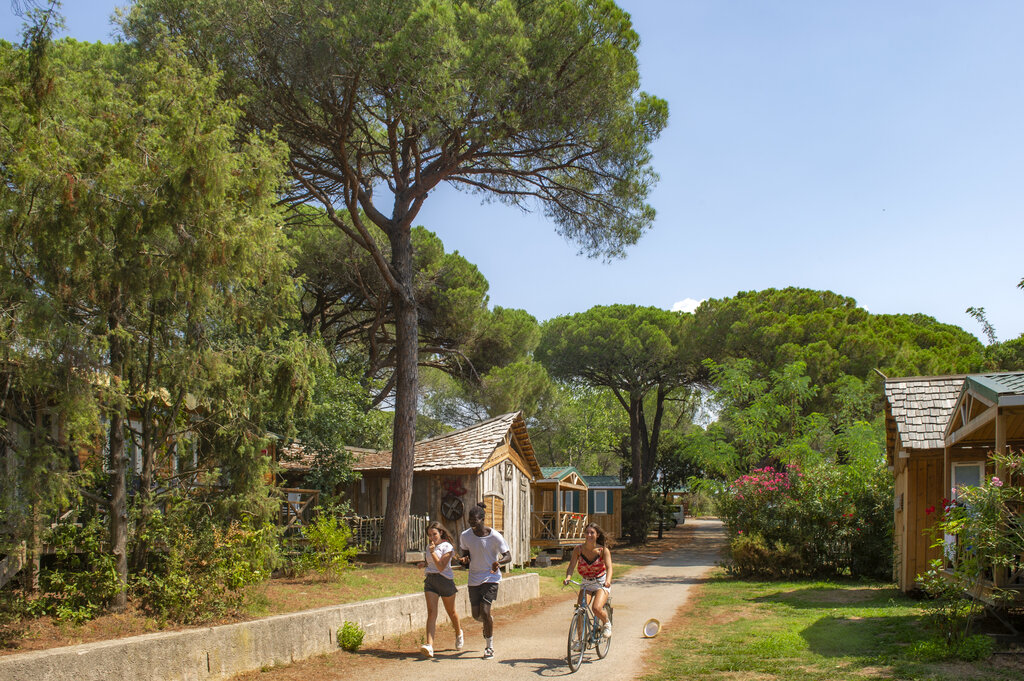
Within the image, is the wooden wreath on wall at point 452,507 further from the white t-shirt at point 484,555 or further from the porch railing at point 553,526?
the white t-shirt at point 484,555

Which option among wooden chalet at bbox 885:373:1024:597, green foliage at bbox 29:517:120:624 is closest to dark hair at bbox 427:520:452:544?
green foliage at bbox 29:517:120:624

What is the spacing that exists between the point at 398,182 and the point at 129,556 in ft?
35.3

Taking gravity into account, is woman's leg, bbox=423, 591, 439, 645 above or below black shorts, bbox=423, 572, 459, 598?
below

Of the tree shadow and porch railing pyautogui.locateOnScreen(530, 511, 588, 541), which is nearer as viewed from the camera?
the tree shadow

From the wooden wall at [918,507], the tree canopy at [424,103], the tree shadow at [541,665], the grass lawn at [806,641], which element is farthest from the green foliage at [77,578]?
the wooden wall at [918,507]

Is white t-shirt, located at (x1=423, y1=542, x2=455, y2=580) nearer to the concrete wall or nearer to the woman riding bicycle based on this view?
the concrete wall

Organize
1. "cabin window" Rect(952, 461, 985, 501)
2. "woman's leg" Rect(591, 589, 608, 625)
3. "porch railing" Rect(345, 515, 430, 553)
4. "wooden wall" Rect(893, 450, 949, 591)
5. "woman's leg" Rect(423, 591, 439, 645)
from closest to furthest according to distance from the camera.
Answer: "woman's leg" Rect(591, 589, 608, 625) < "woman's leg" Rect(423, 591, 439, 645) < "cabin window" Rect(952, 461, 985, 501) < "wooden wall" Rect(893, 450, 949, 591) < "porch railing" Rect(345, 515, 430, 553)

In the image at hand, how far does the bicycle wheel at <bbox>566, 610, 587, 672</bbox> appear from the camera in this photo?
351 inches

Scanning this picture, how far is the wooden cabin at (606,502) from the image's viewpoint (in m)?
35.5

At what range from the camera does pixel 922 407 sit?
49.0 feet

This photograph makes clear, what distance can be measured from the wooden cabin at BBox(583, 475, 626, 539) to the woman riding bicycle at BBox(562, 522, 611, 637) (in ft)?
84.7

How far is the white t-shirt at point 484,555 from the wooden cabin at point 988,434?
5.37 m

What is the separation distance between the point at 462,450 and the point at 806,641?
40.4 feet

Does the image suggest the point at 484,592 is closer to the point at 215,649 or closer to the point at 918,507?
the point at 215,649
